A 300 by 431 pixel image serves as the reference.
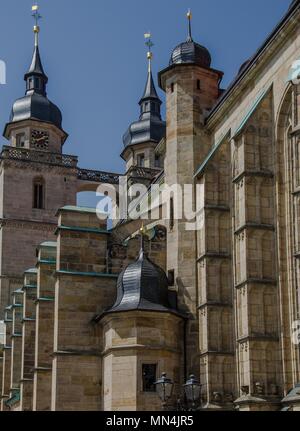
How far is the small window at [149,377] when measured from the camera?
26938 mm

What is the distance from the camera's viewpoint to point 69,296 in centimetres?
2952

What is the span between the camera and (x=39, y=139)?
5912 cm

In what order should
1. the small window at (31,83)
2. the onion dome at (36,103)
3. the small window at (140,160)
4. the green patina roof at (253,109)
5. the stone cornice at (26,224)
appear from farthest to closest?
the small window at (140,160)
the small window at (31,83)
the onion dome at (36,103)
the stone cornice at (26,224)
the green patina roof at (253,109)

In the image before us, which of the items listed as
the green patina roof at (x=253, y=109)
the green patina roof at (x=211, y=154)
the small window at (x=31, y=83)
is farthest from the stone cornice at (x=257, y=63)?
the small window at (x=31, y=83)

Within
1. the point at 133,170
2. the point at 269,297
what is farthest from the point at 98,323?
the point at 133,170

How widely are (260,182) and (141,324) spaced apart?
5508 mm

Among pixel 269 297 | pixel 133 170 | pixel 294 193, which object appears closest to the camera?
pixel 294 193

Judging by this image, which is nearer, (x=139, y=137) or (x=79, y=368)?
(x=79, y=368)

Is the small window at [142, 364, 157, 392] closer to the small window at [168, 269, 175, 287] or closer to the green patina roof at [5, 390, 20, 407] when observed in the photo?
the small window at [168, 269, 175, 287]

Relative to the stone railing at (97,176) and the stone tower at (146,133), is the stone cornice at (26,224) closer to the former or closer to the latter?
the stone railing at (97,176)

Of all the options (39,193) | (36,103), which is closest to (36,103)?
(36,103)
